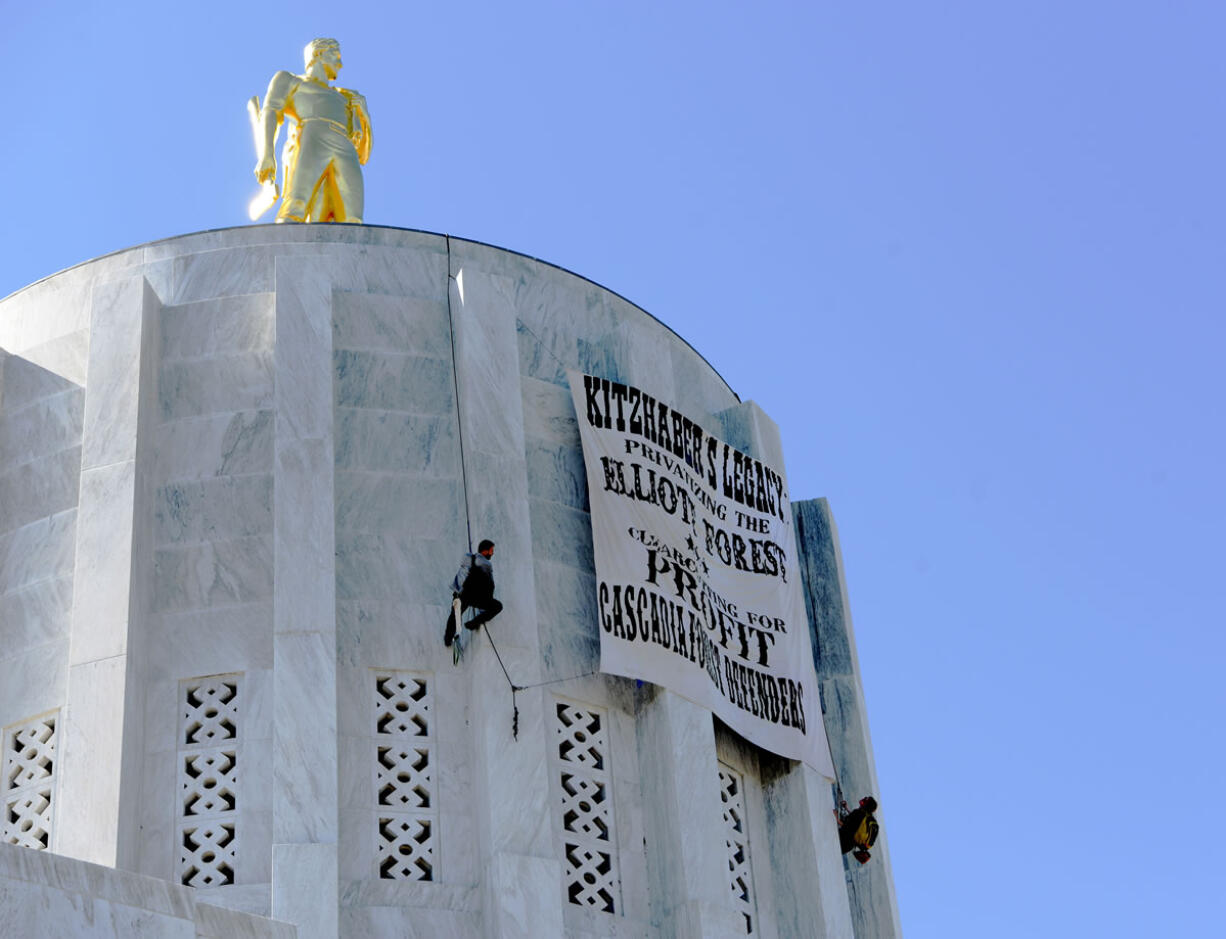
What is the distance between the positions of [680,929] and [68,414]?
360 inches

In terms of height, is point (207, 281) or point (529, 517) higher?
point (207, 281)

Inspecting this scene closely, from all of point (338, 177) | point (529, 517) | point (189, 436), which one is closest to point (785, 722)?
point (529, 517)

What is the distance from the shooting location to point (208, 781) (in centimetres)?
2184

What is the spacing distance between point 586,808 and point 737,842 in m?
2.37

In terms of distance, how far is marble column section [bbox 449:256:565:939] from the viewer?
21.2 metres

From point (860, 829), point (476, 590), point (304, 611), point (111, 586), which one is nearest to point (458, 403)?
point (476, 590)

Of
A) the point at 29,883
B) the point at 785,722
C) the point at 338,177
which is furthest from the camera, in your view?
the point at 338,177

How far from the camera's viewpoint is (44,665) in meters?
22.8

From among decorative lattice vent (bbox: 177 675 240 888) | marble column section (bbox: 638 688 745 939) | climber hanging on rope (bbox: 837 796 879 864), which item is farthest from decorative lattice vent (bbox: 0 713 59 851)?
climber hanging on rope (bbox: 837 796 879 864)

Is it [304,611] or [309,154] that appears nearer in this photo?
[304,611]

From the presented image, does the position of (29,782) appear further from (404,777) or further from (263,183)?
(263,183)

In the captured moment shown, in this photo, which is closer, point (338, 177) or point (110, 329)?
point (110, 329)

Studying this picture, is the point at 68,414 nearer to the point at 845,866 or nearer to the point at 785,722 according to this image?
the point at 785,722

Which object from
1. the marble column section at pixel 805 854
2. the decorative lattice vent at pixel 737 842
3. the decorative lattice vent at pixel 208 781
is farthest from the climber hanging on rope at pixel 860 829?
the decorative lattice vent at pixel 208 781
